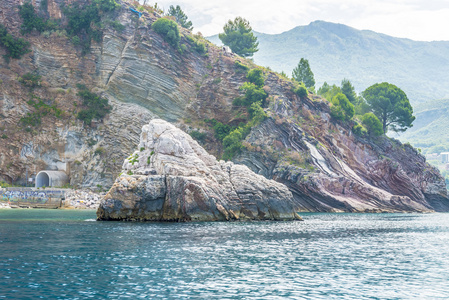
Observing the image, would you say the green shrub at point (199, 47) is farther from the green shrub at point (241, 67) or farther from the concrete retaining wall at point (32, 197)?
the concrete retaining wall at point (32, 197)

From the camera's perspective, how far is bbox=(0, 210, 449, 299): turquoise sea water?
61.6 ft

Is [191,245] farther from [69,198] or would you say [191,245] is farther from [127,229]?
[69,198]

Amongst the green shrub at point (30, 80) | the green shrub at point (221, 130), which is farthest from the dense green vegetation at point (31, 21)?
the green shrub at point (221, 130)

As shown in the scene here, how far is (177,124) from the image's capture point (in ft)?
328

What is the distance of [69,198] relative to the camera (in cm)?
7988

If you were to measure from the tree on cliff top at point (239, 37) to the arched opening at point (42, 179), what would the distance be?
6288cm

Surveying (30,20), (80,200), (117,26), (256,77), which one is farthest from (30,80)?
(256,77)

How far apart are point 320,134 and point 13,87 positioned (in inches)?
2527

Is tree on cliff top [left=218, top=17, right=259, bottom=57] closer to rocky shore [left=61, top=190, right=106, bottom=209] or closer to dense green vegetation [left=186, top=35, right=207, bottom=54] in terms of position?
dense green vegetation [left=186, top=35, right=207, bottom=54]

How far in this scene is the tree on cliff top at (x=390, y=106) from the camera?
112m

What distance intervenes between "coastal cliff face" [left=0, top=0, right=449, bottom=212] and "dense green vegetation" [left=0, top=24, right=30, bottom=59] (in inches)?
52.9

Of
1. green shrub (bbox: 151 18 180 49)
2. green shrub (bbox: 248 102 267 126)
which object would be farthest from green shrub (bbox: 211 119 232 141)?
green shrub (bbox: 151 18 180 49)

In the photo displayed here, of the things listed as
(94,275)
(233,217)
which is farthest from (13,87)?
(94,275)

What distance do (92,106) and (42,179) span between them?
1854cm
